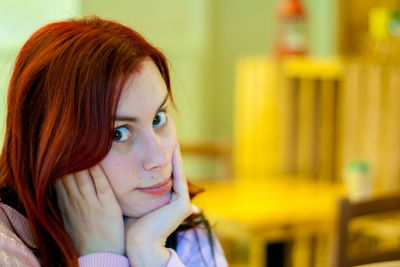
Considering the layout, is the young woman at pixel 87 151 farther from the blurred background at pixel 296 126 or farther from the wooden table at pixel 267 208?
the wooden table at pixel 267 208

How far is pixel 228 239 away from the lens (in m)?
3.09

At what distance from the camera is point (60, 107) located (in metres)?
0.83

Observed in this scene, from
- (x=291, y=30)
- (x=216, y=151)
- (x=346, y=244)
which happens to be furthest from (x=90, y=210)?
(x=291, y=30)

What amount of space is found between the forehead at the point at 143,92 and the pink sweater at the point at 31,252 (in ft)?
0.64

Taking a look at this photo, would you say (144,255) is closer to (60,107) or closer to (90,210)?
(90,210)

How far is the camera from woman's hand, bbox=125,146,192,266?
0.94m

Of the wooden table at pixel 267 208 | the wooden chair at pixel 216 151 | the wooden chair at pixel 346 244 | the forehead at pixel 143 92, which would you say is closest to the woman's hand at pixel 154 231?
the forehead at pixel 143 92

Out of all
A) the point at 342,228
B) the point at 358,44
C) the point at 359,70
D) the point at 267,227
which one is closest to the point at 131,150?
the point at 342,228

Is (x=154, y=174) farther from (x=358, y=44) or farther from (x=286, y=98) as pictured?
(x=358, y=44)

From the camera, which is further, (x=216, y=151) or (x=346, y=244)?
(x=216, y=151)

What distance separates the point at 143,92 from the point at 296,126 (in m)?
2.28

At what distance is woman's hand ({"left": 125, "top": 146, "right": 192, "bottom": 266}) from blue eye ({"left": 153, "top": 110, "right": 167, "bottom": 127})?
68 mm

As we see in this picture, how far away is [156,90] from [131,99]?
0.04 m

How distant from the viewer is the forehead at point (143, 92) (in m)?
0.85
